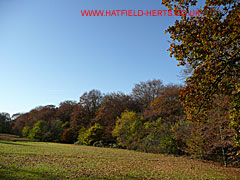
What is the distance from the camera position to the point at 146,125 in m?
20.9

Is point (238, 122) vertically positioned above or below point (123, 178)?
above

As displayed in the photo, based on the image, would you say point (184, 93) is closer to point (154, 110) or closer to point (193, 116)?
point (193, 116)

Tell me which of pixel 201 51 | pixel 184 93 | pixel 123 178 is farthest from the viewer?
pixel 123 178

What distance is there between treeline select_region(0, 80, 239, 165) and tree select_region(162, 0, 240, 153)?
1.14 metres

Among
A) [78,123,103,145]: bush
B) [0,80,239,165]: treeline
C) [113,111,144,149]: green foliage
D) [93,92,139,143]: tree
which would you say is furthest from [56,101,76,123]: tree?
[113,111,144,149]: green foliage

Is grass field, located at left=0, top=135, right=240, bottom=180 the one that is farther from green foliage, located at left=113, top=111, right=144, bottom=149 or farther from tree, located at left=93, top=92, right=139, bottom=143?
tree, located at left=93, top=92, right=139, bottom=143

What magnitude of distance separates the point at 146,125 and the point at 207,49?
16895mm

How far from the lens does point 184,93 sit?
566 cm

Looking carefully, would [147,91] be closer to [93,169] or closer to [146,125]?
[146,125]

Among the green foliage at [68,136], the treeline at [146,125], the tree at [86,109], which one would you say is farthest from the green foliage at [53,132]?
the tree at [86,109]

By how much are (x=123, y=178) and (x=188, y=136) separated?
934cm

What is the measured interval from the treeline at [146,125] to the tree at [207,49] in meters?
1.14

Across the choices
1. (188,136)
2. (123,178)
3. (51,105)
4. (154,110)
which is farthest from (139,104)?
(51,105)

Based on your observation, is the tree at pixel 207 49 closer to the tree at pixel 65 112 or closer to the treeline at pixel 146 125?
the treeline at pixel 146 125
